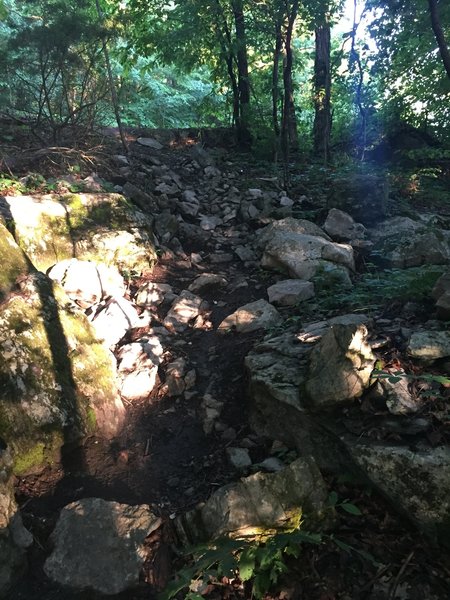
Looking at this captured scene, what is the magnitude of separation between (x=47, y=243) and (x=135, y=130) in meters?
7.69

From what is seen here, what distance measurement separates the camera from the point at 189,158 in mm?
10148

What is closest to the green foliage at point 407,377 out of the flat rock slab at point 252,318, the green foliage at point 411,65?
the flat rock slab at point 252,318

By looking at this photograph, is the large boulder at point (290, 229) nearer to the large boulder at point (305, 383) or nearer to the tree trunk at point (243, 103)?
the large boulder at point (305, 383)

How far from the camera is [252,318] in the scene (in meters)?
4.61

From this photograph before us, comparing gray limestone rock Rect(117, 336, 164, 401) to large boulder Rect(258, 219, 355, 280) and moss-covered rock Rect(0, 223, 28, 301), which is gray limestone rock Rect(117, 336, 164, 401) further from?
large boulder Rect(258, 219, 355, 280)

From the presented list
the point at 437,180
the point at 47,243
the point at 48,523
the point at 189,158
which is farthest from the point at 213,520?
the point at 437,180

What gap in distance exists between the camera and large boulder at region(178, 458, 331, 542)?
7.93 feet

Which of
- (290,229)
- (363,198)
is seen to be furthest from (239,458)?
(363,198)

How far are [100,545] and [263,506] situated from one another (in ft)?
3.49

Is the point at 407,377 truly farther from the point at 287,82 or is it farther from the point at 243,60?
the point at 243,60

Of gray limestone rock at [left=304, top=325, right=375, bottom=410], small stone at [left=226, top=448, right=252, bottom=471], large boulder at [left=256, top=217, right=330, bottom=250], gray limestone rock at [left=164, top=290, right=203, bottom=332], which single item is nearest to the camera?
gray limestone rock at [left=304, top=325, right=375, bottom=410]

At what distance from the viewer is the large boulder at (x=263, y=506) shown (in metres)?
2.42

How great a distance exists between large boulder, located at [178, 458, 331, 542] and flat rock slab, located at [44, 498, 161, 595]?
30 cm

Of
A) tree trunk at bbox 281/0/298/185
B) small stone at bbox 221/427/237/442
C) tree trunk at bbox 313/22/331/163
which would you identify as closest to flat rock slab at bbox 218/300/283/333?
small stone at bbox 221/427/237/442
